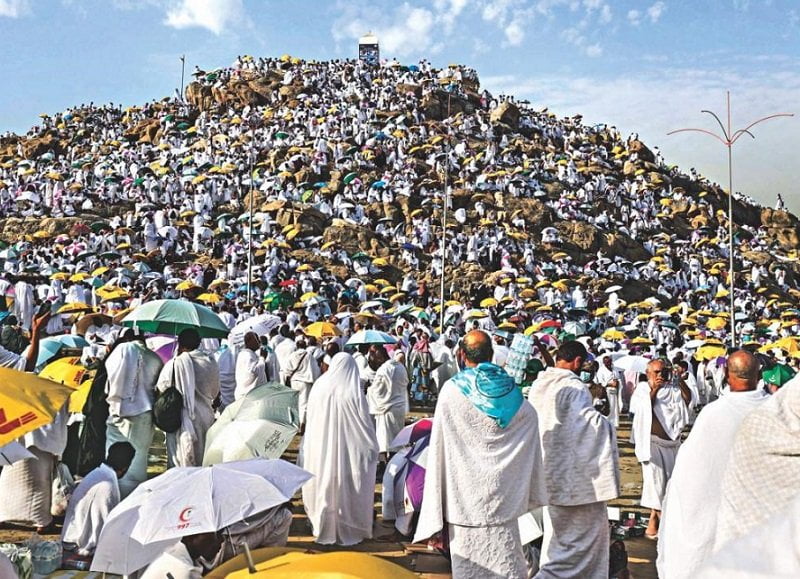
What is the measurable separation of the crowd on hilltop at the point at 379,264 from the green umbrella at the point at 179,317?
1.69 ft

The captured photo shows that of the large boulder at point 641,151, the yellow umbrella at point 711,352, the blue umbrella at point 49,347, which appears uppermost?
the large boulder at point 641,151

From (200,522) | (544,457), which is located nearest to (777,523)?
(200,522)

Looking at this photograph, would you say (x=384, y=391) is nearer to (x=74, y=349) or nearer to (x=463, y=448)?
(x=74, y=349)

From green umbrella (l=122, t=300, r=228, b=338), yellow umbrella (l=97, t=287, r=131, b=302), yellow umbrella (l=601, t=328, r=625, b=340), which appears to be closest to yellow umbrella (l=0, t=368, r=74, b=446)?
green umbrella (l=122, t=300, r=228, b=338)

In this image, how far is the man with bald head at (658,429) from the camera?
6.33 m

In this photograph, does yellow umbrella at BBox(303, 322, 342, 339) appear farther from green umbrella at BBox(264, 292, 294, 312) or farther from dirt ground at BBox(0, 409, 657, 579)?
green umbrella at BBox(264, 292, 294, 312)

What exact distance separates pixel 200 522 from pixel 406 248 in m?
28.3

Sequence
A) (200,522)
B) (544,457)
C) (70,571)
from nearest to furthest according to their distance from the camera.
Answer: (200,522)
(544,457)
(70,571)

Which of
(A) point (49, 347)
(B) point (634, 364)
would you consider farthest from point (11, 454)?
(B) point (634, 364)

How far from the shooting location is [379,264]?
30.1m

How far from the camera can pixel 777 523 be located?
1104mm

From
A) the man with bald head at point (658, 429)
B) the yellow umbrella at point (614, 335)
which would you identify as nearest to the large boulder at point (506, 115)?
the yellow umbrella at point (614, 335)

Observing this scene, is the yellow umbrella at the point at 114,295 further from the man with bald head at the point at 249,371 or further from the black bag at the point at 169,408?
the black bag at the point at 169,408

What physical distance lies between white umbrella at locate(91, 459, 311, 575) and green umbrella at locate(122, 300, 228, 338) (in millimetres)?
4205
